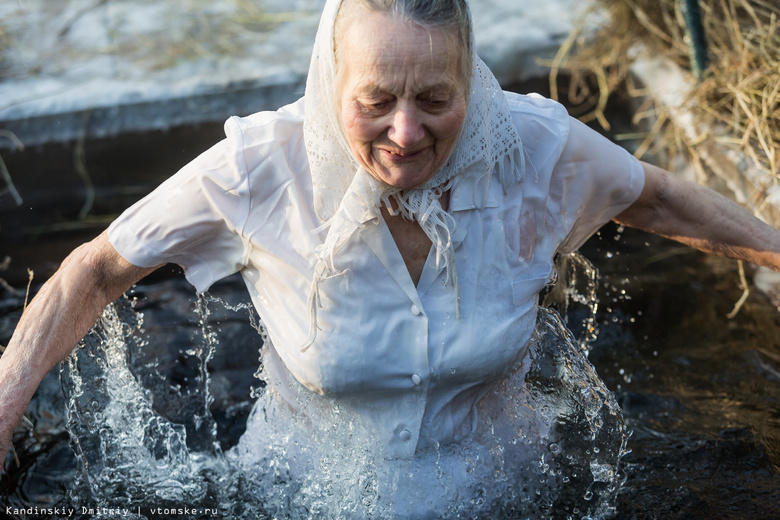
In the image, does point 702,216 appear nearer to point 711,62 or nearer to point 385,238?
point 385,238

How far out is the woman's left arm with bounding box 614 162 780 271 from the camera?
7.75ft

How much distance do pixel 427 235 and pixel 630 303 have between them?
1.81 m

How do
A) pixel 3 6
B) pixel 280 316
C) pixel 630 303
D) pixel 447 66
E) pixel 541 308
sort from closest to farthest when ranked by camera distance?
1. pixel 447 66
2. pixel 280 316
3. pixel 541 308
4. pixel 630 303
5. pixel 3 6

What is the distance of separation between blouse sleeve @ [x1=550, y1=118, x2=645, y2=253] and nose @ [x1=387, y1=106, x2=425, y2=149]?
21.7 inches

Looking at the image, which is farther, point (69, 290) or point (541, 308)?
point (541, 308)

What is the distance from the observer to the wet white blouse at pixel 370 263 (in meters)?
2.07

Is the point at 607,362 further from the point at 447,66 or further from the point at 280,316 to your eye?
the point at 447,66

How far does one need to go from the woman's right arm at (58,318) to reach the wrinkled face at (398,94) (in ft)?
2.41

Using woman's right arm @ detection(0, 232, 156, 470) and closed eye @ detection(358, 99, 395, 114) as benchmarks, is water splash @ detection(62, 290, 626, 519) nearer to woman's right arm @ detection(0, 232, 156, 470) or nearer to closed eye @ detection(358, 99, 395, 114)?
woman's right arm @ detection(0, 232, 156, 470)

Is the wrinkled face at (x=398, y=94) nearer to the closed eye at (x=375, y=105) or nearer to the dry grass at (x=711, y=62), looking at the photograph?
the closed eye at (x=375, y=105)

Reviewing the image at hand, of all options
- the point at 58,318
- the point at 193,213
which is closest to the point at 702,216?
the point at 193,213

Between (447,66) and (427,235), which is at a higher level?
(447,66)

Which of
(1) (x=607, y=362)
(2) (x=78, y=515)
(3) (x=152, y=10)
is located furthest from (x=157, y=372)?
(3) (x=152, y=10)

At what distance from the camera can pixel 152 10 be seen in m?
5.62
